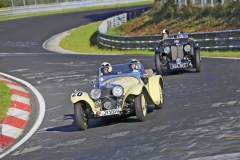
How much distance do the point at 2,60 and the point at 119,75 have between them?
15438 millimetres

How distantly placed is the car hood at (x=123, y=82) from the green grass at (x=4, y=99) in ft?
8.93

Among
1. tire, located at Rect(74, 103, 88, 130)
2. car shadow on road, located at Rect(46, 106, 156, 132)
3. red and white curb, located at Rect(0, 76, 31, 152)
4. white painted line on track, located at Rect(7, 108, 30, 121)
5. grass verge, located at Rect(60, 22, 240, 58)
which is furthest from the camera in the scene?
grass verge, located at Rect(60, 22, 240, 58)

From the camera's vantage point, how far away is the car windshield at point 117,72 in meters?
12.5

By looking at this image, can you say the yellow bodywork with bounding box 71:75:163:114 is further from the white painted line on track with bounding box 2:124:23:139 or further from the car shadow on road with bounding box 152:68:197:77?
the car shadow on road with bounding box 152:68:197:77

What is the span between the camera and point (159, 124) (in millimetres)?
10508

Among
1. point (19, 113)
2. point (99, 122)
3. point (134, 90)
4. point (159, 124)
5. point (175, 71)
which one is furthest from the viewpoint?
point (175, 71)

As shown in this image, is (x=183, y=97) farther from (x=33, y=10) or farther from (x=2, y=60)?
(x=33, y=10)

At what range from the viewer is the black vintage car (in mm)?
17719

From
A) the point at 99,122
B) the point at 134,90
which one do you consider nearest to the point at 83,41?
the point at 99,122

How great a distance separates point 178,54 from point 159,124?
7.84 meters

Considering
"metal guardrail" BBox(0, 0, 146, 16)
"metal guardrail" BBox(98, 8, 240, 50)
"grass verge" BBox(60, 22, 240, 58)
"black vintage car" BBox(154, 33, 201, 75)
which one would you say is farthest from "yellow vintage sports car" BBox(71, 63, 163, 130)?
"metal guardrail" BBox(0, 0, 146, 16)

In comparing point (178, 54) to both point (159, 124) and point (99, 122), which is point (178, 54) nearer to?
point (99, 122)

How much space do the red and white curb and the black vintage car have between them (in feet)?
15.3

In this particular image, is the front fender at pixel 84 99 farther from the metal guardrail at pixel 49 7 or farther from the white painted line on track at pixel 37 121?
the metal guardrail at pixel 49 7
